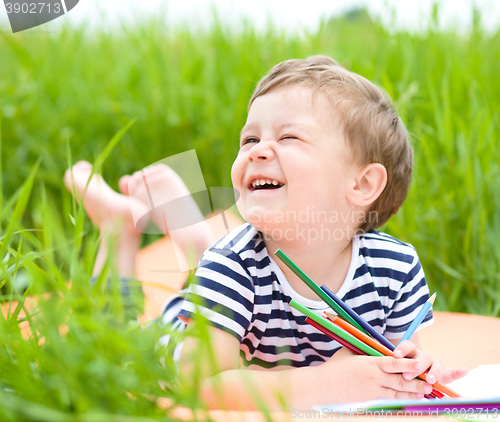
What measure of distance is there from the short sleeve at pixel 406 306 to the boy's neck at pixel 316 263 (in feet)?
0.36

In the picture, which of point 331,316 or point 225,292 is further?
point 225,292

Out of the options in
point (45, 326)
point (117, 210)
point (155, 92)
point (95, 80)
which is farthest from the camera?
point (95, 80)

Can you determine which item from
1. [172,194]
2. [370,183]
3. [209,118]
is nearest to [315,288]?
[370,183]

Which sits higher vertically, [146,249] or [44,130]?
[44,130]

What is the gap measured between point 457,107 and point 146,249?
1055 millimetres

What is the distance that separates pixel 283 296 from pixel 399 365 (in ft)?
0.76

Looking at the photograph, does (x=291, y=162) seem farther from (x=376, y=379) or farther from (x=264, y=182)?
(x=376, y=379)

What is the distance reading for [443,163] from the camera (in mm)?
1438

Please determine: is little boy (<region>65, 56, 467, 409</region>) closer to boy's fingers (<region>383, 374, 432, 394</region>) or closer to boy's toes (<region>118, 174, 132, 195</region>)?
boy's fingers (<region>383, 374, 432, 394</region>)

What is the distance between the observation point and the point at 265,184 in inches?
30.8

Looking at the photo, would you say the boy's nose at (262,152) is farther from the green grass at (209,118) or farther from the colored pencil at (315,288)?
the green grass at (209,118)

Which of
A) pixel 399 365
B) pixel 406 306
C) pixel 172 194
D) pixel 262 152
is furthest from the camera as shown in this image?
pixel 172 194

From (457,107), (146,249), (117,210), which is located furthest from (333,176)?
(457,107)

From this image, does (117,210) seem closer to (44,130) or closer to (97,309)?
(44,130)
